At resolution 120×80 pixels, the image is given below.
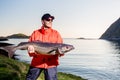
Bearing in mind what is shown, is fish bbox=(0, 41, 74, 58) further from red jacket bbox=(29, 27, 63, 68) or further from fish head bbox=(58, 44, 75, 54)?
red jacket bbox=(29, 27, 63, 68)

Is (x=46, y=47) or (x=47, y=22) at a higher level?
(x=47, y=22)

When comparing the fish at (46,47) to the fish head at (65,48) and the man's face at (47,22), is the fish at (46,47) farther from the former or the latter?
the man's face at (47,22)

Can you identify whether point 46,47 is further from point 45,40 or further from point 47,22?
point 47,22

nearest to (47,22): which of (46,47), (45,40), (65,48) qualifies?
(45,40)

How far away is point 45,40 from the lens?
1069 centimetres

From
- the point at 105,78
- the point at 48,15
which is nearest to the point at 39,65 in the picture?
the point at 48,15

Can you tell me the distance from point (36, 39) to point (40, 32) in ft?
0.89

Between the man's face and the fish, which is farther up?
the man's face

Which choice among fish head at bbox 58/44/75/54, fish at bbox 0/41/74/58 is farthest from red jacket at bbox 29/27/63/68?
fish head at bbox 58/44/75/54

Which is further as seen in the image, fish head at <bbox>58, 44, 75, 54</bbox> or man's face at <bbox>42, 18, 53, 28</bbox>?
man's face at <bbox>42, 18, 53, 28</bbox>

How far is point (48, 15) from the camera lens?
422 inches

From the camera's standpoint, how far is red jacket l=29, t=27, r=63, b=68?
34.8 feet

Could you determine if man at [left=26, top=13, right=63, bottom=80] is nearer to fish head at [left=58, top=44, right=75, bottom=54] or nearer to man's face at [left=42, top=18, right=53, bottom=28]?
man's face at [left=42, top=18, right=53, bottom=28]

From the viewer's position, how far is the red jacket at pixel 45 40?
1061 cm
